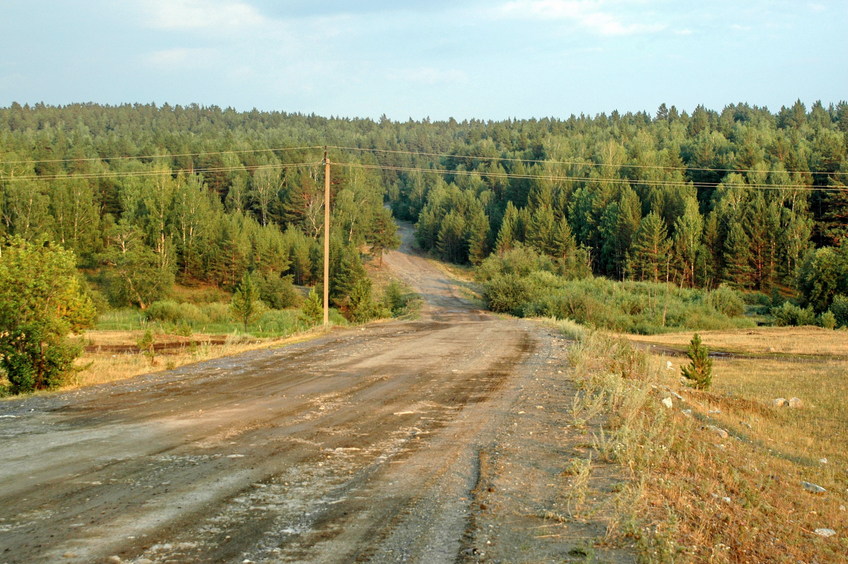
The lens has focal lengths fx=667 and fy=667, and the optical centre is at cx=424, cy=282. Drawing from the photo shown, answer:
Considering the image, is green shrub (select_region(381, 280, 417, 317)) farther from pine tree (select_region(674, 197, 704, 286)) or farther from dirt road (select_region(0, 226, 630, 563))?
dirt road (select_region(0, 226, 630, 563))

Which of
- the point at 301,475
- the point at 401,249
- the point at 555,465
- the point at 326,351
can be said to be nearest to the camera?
the point at 301,475

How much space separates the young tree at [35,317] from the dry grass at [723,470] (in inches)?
413

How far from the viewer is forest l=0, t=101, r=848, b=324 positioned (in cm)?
7206

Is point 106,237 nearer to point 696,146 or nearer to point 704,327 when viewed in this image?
point 704,327

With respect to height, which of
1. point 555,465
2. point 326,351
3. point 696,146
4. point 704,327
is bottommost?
point 704,327

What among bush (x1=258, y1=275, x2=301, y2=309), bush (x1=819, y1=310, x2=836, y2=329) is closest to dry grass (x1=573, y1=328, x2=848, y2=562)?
bush (x1=819, y1=310, x2=836, y2=329)

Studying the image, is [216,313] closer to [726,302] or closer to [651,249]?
[726,302]

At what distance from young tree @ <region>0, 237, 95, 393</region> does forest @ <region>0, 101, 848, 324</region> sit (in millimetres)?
31752

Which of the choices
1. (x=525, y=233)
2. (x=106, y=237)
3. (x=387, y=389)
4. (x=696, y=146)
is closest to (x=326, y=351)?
(x=387, y=389)

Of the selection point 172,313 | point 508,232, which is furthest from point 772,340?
point 508,232

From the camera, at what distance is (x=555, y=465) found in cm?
769

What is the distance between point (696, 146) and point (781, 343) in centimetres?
6669

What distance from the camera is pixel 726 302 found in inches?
2552

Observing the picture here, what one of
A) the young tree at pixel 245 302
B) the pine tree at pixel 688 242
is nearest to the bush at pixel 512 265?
the pine tree at pixel 688 242
